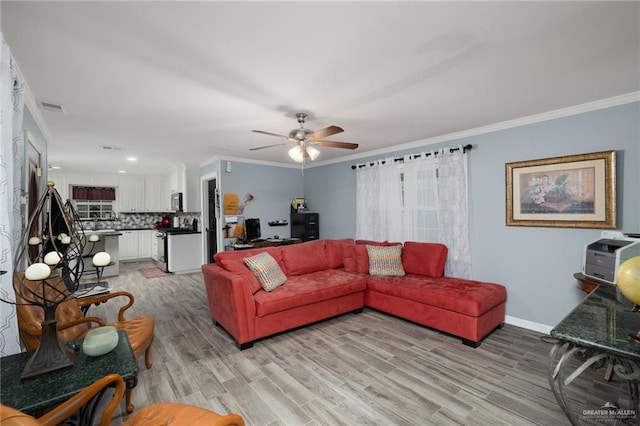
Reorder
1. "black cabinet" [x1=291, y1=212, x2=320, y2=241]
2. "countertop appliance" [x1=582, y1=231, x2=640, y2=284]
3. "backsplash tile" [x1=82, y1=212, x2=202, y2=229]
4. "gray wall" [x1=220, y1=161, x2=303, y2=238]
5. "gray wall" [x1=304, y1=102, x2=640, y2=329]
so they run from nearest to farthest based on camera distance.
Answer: "countertop appliance" [x1=582, y1=231, x2=640, y2=284], "gray wall" [x1=304, y1=102, x2=640, y2=329], "gray wall" [x1=220, y1=161, x2=303, y2=238], "black cabinet" [x1=291, y1=212, x2=320, y2=241], "backsplash tile" [x1=82, y1=212, x2=202, y2=229]

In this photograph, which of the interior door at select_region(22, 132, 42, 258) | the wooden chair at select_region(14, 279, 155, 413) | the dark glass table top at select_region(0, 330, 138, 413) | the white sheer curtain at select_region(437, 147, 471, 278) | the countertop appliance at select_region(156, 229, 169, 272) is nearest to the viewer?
the dark glass table top at select_region(0, 330, 138, 413)

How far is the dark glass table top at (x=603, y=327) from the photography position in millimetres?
1085

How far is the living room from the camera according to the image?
270 centimetres

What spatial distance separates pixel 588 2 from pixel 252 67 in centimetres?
204

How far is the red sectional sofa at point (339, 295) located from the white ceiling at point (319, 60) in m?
1.77

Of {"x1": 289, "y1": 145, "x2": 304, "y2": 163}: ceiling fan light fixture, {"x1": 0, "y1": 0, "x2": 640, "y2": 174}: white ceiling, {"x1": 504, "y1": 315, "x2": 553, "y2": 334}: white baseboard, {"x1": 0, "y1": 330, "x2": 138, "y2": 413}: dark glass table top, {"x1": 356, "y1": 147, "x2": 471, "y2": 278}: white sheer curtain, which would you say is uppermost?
{"x1": 0, "y1": 0, "x2": 640, "y2": 174}: white ceiling

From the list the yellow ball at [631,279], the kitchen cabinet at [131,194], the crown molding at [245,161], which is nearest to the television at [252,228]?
the crown molding at [245,161]

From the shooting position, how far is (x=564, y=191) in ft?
9.96

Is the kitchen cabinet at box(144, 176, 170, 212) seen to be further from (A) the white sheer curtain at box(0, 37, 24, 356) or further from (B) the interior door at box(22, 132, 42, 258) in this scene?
(A) the white sheer curtain at box(0, 37, 24, 356)

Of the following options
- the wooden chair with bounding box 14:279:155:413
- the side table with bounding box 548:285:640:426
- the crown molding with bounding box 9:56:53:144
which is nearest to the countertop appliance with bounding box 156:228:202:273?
the crown molding with bounding box 9:56:53:144

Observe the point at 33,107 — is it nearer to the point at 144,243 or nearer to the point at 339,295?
the point at 339,295

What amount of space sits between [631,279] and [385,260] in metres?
2.90

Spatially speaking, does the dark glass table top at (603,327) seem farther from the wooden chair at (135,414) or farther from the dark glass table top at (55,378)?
the dark glass table top at (55,378)

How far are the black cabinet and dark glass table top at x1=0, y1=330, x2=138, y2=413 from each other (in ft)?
14.9
